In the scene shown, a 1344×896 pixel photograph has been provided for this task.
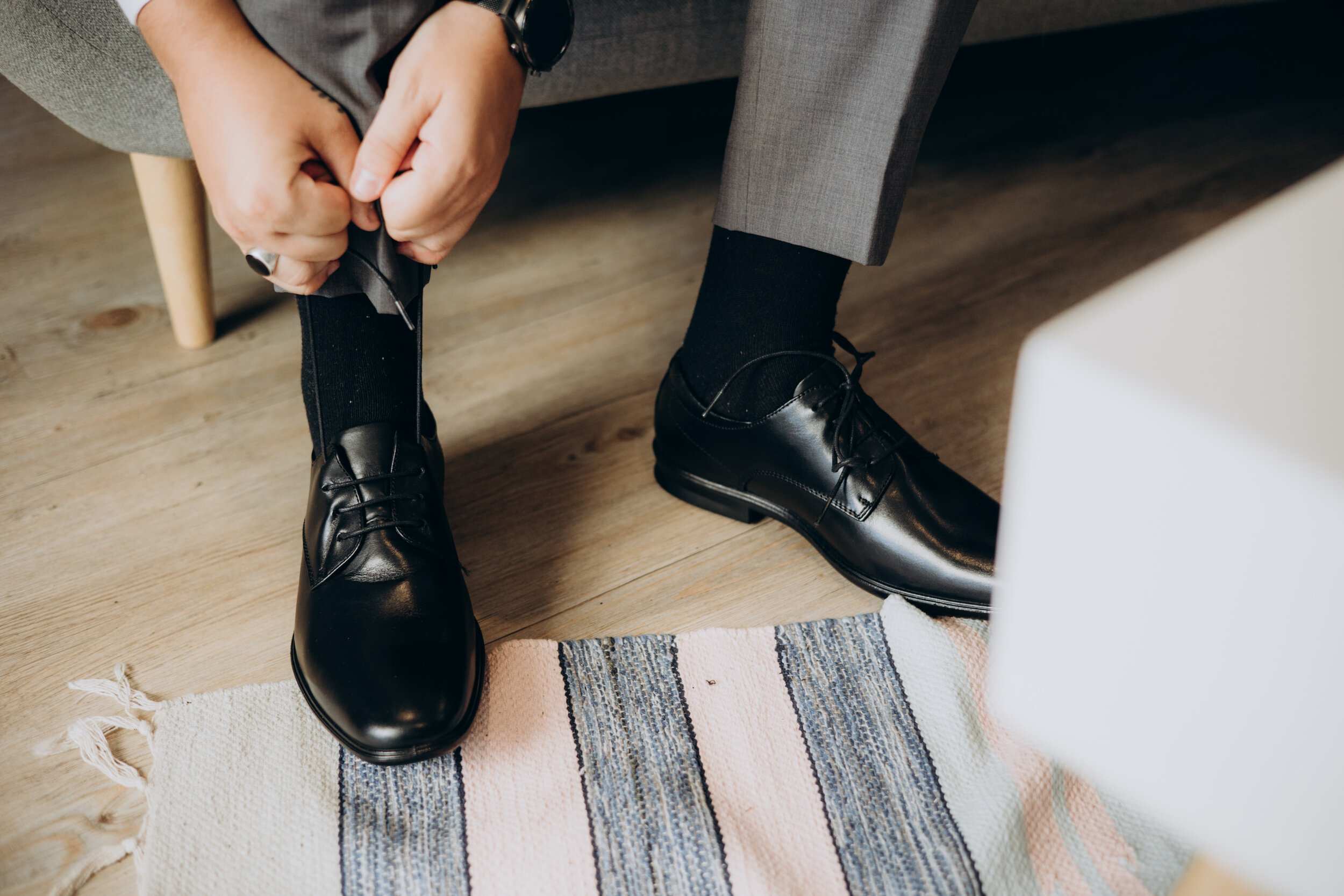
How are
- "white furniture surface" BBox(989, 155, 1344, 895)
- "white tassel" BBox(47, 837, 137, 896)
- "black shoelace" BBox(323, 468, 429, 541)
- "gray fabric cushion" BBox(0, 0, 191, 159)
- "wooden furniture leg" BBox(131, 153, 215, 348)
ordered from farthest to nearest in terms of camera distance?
"wooden furniture leg" BBox(131, 153, 215, 348), "gray fabric cushion" BBox(0, 0, 191, 159), "black shoelace" BBox(323, 468, 429, 541), "white tassel" BBox(47, 837, 137, 896), "white furniture surface" BBox(989, 155, 1344, 895)

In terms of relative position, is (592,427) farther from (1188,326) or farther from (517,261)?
(1188,326)

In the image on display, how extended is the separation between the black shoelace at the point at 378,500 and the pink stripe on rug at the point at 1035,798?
1.25ft

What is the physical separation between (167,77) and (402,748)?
1.93 feet

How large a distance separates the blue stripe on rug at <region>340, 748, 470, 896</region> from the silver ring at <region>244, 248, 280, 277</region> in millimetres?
294

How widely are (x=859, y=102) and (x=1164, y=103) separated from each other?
1.16 m

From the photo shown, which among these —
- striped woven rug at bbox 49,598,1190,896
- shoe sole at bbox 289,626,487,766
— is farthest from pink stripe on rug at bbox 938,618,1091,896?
shoe sole at bbox 289,626,487,766

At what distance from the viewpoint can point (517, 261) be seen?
40.6 inches

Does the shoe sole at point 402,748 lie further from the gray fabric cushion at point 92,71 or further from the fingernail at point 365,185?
the gray fabric cushion at point 92,71

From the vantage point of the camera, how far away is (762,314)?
2.17 ft

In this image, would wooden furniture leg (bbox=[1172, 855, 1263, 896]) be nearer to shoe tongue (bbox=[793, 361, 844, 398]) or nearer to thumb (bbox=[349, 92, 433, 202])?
shoe tongue (bbox=[793, 361, 844, 398])

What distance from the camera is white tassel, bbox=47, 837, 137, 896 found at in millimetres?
467

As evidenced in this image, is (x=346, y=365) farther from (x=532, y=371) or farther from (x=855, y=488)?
(x=855, y=488)

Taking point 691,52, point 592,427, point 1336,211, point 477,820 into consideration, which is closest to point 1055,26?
point 691,52

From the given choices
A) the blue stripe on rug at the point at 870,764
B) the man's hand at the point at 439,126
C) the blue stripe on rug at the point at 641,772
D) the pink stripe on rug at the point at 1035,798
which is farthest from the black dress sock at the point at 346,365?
the pink stripe on rug at the point at 1035,798
